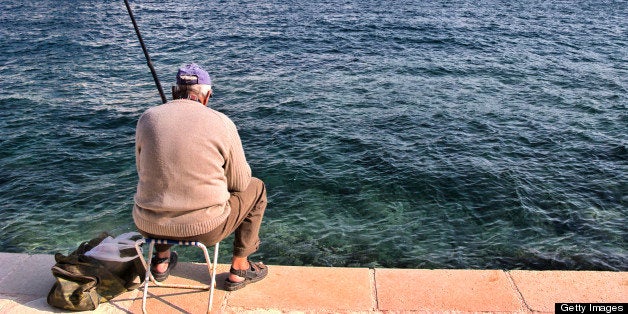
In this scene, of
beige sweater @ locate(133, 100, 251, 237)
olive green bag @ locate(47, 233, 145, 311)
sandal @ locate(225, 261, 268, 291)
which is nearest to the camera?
beige sweater @ locate(133, 100, 251, 237)

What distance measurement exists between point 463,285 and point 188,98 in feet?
8.54

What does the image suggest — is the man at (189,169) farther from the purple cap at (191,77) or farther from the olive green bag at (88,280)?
the olive green bag at (88,280)

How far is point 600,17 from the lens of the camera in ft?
72.3

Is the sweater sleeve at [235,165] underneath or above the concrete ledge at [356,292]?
above

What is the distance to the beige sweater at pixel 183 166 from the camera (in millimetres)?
3545

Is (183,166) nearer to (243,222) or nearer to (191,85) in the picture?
(191,85)

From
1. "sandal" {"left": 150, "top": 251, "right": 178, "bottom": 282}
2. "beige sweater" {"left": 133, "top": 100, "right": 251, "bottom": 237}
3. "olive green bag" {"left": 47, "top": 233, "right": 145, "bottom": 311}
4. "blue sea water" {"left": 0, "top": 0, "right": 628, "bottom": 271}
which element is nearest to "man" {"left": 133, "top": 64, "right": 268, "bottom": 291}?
"beige sweater" {"left": 133, "top": 100, "right": 251, "bottom": 237}

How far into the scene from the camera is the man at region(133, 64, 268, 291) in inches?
140

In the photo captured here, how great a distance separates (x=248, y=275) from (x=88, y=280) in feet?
3.95

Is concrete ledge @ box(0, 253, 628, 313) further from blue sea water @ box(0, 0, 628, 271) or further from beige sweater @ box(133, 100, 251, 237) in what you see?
blue sea water @ box(0, 0, 628, 271)

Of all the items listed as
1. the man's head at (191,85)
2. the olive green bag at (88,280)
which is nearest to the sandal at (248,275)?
the olive green bag at (88,280)

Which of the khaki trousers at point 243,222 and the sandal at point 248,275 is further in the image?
the sandal at point 248,275

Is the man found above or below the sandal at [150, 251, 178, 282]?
above

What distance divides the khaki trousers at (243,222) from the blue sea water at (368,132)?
2.30 m
